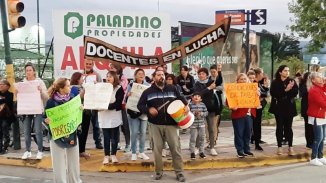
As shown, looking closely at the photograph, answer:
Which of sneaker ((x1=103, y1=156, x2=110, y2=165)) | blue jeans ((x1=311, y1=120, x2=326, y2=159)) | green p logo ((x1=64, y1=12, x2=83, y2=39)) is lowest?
sneaker ((x1=103, y1=156, x2=110, y2=165))

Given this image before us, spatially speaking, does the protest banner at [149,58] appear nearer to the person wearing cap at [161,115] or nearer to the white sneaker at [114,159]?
the white sneaker at [114,159]

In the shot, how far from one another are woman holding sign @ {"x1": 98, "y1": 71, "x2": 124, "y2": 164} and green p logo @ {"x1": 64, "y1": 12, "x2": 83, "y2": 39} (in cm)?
314

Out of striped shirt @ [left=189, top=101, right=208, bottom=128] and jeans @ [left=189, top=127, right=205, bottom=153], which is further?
jeans @ [left=189, top=127, right=205, bottom=153]

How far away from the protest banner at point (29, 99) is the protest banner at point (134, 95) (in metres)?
1.72

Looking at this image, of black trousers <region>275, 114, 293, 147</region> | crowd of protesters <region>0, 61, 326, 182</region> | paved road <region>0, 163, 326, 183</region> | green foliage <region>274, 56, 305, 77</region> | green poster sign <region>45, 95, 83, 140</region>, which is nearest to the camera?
green poster sign <region>45, 95, 83, 140</region>

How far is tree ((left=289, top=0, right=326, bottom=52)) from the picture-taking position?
122 feet

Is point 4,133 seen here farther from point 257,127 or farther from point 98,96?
point 257,127

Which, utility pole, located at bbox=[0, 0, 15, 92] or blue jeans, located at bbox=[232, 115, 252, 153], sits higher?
utility pole, located at bbox=[0, 0, 15, 92]

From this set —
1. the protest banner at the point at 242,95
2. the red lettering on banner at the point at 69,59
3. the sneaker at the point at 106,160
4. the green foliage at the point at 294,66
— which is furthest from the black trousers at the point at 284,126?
the green foliage at the point at 294,66

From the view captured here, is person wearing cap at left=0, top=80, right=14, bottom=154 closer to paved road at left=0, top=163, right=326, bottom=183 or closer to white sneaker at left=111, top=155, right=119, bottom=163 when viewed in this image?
paved road at left=0, top=163, right=326, bottom=183

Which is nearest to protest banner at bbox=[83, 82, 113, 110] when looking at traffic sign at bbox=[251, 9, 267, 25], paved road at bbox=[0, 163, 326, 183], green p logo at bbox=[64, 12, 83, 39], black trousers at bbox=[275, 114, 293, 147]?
paved road at bbox=[0, 163, 326, 183]

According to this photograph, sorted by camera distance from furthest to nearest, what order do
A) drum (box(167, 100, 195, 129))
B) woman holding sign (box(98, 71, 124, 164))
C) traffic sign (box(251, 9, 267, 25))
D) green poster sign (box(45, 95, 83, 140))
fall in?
1. traffic sign (box(251, 9, 267, 25))
2. woman holding sign (box(98, 71, 124, 164))
3. drum (box(167, 100, 195, 129))
4. green poster sign (box(45, 95, 83, 140))

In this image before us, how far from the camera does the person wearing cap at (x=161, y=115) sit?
8.33 meters

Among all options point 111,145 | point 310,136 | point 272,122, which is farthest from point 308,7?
point 111,145
